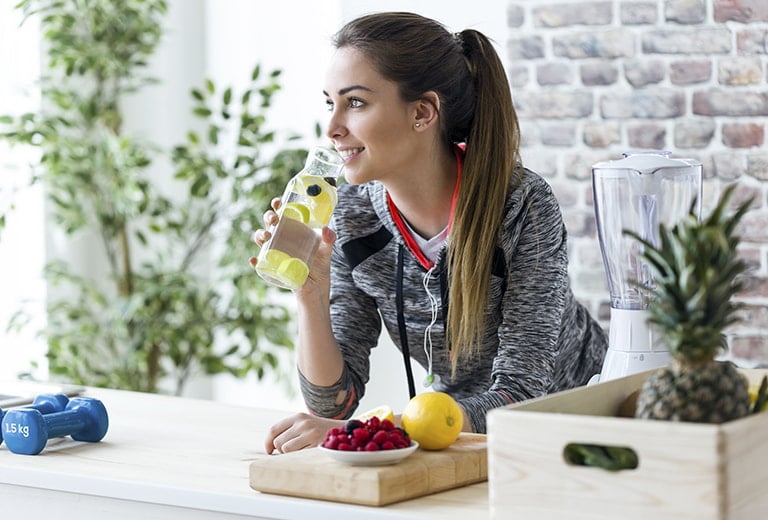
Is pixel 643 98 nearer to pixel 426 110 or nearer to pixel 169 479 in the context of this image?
pixel 426 110

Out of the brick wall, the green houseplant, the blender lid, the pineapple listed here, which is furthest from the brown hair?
the green houseplant

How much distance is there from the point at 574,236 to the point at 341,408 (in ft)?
4.79

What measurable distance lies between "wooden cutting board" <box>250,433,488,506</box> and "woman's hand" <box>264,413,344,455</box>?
155 mm

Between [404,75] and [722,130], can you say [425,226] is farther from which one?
[722,130]

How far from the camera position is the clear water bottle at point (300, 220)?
1.88 metres

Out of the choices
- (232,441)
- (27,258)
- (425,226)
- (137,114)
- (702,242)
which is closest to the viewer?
(702,242)

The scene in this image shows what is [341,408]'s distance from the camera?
2230 millimetres

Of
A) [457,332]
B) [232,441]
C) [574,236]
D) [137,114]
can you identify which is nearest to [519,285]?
[457,332]

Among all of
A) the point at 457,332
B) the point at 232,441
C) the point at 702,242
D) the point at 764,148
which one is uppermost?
the point at 764,148

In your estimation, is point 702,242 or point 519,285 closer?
point 702,242

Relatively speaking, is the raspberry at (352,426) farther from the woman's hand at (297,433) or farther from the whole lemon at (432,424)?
the woman's hand at (297,433)

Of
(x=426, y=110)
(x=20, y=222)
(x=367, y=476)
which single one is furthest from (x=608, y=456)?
(x=20, y=222)

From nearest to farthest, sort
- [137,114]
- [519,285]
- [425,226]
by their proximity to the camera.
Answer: [519,285], [425,226], [137,114]

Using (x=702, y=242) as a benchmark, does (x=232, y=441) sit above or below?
below
